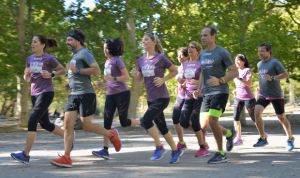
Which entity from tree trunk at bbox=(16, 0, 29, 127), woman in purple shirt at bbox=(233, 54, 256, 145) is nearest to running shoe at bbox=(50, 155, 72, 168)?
woman in purple shirt at bbox=(233, 54, 256, 145)

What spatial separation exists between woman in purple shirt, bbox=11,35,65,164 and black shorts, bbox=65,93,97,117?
422 millimetres

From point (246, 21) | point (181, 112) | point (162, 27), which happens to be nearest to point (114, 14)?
point (162, 27)

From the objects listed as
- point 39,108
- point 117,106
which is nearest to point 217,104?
point 117,106

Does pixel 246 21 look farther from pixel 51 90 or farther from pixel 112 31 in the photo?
pixel 51 90

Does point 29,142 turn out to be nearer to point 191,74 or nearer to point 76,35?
point 76,35

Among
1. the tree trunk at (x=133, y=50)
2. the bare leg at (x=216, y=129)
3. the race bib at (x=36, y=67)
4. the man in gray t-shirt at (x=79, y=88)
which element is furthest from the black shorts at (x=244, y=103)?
the tree trunk at (x=133, y=50)

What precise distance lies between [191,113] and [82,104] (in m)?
2.14

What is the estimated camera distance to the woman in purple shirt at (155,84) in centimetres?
757

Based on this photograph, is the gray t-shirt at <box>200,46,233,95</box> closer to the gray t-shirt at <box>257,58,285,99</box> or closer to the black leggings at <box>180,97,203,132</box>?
the black leggings at <box>180,97,203,132</box>

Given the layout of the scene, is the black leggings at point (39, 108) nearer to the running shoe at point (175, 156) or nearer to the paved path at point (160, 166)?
the paved path at point (160, 166)

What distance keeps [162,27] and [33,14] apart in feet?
17.7

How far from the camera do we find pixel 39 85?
7613 mm

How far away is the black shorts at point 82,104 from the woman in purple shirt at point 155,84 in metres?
0.87

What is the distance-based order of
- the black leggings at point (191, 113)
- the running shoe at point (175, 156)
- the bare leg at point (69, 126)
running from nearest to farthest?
the bare leg at point (69, 126) → the running shoe at point (175, 156) → the black leggings at point (191, 113)
